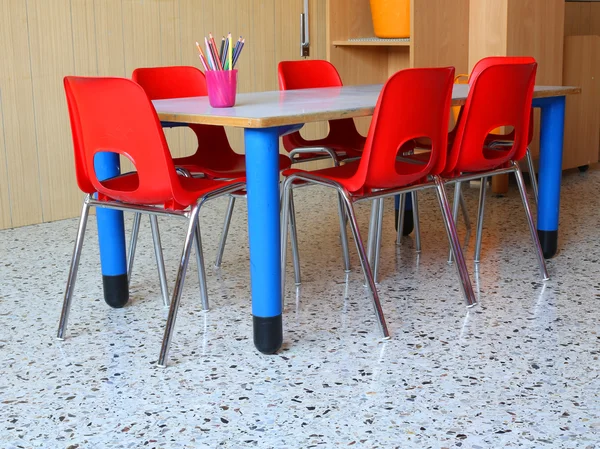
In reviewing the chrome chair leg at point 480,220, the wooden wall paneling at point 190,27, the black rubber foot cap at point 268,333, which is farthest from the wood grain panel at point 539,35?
the black rubber foot cap at point 268,333

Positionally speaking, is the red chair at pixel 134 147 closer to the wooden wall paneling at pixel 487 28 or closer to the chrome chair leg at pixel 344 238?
the chrome chair leg at pixel 344 238

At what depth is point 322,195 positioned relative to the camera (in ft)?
15.6

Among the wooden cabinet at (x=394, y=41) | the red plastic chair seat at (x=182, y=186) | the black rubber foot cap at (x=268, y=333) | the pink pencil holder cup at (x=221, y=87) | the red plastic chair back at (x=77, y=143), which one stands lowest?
the black rubber foot cap at (x=268, y=333)

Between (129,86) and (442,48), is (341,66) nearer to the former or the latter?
(442,48)

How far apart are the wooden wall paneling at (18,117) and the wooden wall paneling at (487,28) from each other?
2.29 m

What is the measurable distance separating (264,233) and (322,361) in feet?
1.25

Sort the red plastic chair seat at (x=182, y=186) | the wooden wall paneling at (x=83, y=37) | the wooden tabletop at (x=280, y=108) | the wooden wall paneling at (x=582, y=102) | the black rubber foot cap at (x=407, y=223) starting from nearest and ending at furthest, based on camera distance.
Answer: the wooden tabletop at (x=280, y=108)
the red plastic chair seat at (x=182, y=186)
the black rubber foot cap at (x=407, y=223)
the wooden wall paneling at (x=83, y=37)
the wooden wall paneling at (x=582, y=102)

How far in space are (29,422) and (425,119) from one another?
4.46ft

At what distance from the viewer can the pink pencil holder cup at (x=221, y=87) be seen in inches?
95.4

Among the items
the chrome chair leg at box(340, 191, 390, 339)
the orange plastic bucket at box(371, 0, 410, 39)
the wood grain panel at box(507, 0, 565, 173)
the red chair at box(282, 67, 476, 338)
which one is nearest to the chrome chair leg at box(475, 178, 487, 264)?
the red chair at box(282, 67, 476, 338)

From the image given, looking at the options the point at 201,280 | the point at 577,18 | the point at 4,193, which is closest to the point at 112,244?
the point at 201,280

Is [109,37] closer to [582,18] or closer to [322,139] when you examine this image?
[322,139]

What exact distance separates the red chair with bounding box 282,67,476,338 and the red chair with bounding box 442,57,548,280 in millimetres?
124

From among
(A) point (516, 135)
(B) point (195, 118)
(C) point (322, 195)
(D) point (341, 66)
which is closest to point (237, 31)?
(D) point (341, 66)
